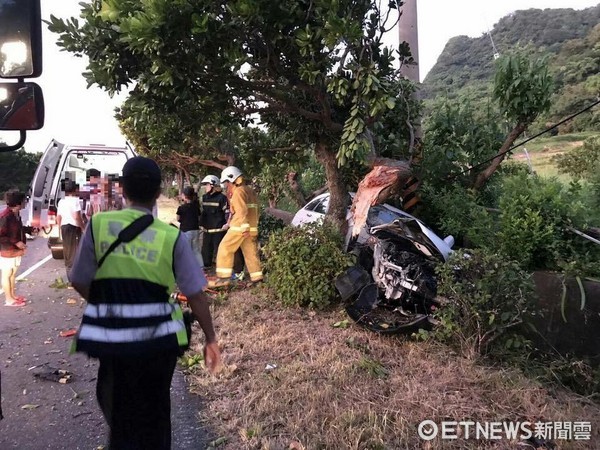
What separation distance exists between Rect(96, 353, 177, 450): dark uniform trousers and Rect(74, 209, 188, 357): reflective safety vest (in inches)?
3.0

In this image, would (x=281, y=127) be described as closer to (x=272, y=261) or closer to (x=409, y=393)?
(x=272, y=261)

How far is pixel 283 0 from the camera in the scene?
507 centimetres

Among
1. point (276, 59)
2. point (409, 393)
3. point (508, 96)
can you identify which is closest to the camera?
point (409, 393)

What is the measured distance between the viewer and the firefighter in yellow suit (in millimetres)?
6891

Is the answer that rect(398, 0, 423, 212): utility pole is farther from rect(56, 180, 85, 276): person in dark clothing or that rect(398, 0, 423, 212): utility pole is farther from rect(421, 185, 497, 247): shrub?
rect(56, 180, 85, 276): person in dark clothing

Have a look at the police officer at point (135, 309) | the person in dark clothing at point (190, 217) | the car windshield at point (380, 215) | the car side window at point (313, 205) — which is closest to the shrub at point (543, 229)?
the car windshield at point (380, 215)

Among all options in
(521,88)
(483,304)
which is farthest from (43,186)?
(521,88)

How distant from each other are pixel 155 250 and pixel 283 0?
12.8ft

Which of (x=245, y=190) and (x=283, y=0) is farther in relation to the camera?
(x=245, y=190)

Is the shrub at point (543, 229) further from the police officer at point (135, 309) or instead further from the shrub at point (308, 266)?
the police officer at point (135, 309)

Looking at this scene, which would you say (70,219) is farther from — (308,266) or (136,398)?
(136,398)

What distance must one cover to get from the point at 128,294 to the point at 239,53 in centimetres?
389

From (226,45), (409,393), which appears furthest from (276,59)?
(409,393)

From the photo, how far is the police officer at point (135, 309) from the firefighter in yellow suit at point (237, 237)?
15.1 feet
